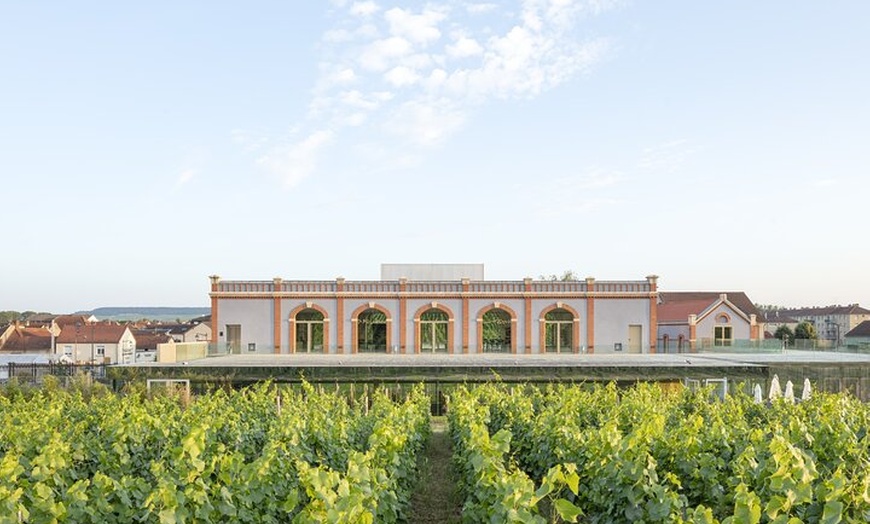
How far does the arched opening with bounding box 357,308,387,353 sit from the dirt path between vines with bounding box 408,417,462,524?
53.7 feet

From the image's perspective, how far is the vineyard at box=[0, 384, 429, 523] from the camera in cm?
541

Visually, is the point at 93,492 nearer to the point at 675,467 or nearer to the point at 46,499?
the point at 46,499

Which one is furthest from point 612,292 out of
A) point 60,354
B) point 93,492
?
point 60,354

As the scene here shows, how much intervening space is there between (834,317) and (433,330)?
306 feet

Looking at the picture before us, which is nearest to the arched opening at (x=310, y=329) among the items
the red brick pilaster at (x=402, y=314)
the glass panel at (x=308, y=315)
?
the glass panel at (x=308, y=315)

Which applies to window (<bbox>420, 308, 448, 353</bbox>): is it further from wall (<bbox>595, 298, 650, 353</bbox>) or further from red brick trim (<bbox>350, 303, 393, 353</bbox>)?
wall (<bbox>595, 298, 650, 353</bbox>)

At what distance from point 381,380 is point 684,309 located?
811 inches

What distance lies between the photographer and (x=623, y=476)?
6.34m

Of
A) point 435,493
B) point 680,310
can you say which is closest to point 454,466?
point 435,493

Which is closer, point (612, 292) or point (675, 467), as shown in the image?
point (675, 467)

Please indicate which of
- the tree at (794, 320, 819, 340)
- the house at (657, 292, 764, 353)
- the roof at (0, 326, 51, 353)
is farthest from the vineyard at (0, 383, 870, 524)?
the roof at (0, 326, 51, 353)

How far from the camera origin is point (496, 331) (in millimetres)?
30781

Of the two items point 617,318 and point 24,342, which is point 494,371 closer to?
point 617,318

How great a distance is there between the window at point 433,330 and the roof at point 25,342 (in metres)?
39.2
